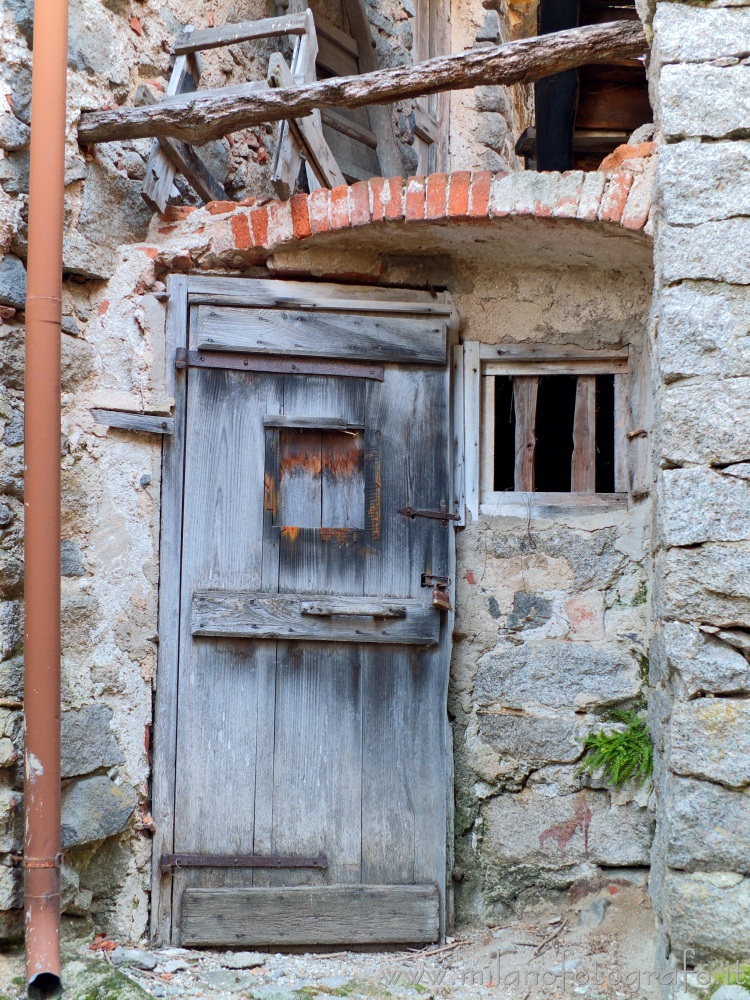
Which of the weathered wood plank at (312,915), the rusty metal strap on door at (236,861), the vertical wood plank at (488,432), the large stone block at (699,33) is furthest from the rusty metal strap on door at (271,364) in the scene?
the weathered wood plank at (312,915)

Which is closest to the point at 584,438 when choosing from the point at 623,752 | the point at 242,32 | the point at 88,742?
the point at 623,752

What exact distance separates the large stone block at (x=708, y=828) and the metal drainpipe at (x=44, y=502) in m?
1.76

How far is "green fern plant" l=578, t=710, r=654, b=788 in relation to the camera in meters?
3.50

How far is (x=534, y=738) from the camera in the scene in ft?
11.8

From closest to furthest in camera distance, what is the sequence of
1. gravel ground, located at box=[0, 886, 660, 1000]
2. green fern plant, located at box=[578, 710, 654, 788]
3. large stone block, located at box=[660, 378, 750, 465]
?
large stone block, located at box=[660, 378, 750, 465]
gravel ground, located at box=[0, 886, 660, 1000]
green fern plant, located at box=[578, 710, 654, 788]

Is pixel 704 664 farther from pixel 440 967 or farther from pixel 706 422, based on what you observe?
pixel 440 967

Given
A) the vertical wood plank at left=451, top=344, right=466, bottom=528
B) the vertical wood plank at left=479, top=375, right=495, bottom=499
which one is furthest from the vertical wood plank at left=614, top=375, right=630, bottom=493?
the vertical wood plank at left=451, top=344, right=466, bottom=528

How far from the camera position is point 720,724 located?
2.40 m

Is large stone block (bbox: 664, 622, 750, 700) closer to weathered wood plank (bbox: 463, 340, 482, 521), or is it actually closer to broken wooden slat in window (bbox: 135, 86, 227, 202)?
weathered wood plank (bbox: 463, 340, 482, 521)

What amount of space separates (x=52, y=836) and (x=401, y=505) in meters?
1.59

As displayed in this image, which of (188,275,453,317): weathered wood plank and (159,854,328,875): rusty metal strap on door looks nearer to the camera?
(159,854,328,875): rusty metal strap on door

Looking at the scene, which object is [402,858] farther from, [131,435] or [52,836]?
[131,435]

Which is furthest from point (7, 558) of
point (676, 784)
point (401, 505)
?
point (676, 784)

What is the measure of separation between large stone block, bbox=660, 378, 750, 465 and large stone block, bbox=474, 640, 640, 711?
4.25 ft
